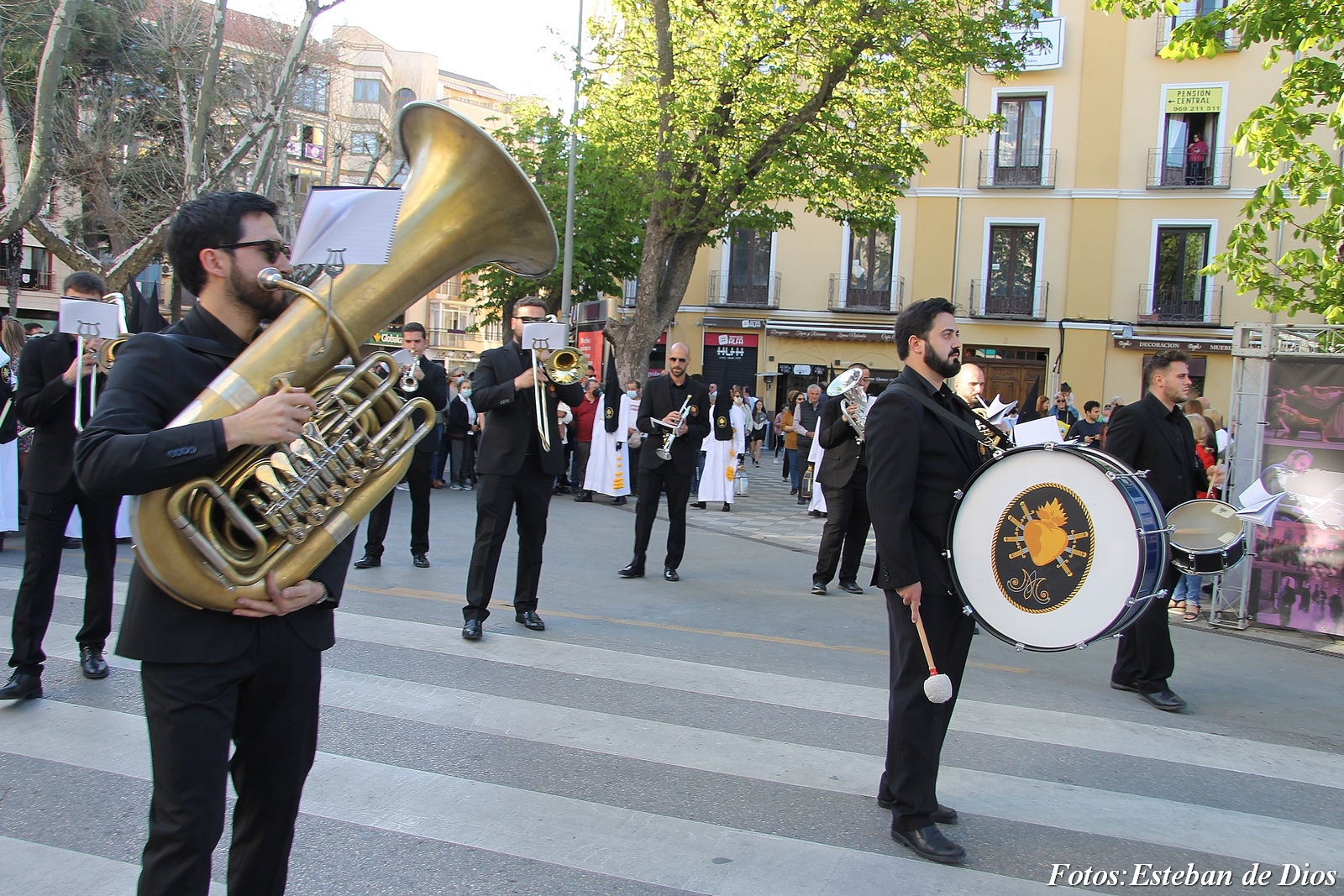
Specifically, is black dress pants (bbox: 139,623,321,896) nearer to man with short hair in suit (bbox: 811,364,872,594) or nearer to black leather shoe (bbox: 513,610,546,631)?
black leather shoe (bbox: 513,610,546,631)

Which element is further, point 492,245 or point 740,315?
point 740,315

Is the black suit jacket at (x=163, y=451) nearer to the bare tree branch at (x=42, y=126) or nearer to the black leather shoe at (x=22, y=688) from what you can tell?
the black leather shoe at (x=22, y=688)

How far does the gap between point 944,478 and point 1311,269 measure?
778cm

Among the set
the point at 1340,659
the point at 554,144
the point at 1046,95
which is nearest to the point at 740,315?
the point at 554,144

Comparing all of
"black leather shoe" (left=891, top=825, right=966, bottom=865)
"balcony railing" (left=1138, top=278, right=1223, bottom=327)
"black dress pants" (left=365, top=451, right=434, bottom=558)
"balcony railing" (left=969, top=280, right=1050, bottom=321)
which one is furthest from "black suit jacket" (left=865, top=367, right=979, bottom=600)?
"balcony railing" (left=1138, top=278, right=1223, bottom=327)

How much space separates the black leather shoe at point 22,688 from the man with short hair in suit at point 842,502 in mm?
5754

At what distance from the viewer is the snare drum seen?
5.30 meters

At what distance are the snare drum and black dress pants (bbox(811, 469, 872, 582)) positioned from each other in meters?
3.28

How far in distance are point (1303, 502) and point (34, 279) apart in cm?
4191

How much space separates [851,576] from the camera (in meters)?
8.75

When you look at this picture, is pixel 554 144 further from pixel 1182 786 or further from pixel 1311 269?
pixel 1182 786

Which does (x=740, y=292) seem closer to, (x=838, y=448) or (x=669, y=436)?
(x=838, y=448)

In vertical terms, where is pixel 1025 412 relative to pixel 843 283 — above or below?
below

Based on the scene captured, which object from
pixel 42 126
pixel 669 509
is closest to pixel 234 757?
pixel 669 509
